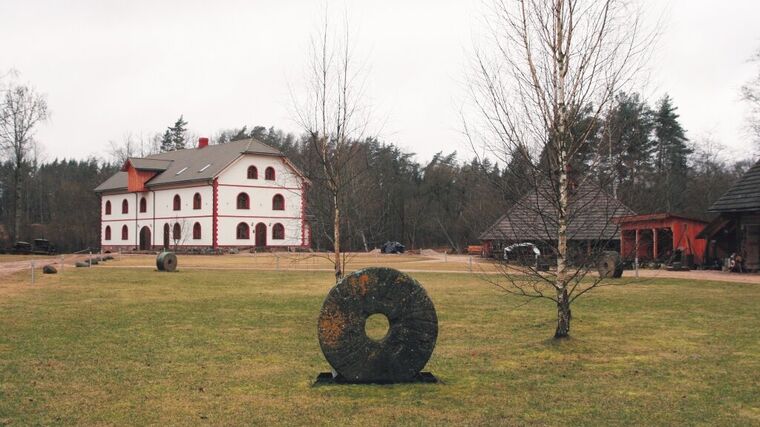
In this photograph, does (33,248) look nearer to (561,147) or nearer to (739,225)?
(739,225)

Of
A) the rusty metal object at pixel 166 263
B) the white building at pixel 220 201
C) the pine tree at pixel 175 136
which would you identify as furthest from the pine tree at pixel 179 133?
the rusty metal object at pixel 166 263

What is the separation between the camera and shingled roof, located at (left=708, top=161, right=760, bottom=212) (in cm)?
2914

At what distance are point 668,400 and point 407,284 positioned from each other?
3.30 meters

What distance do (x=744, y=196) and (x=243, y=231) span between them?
128ft

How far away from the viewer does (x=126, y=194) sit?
67.2 metres

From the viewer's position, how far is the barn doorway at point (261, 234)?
59.0 metres

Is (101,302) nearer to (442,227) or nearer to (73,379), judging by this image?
→ (73,379)

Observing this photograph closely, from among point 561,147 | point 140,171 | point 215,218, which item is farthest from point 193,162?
point 561,147

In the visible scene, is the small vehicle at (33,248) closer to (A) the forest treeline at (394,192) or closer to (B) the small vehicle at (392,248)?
(A) the forest treeline at (394,192)

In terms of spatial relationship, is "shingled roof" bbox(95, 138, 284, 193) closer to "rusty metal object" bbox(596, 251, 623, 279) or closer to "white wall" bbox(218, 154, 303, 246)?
"white wall" bbox(218, 154, 303, 246)

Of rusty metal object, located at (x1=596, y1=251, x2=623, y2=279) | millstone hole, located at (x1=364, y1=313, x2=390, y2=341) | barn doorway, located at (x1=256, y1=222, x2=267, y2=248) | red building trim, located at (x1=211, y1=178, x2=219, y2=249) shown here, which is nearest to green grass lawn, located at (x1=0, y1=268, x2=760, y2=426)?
millstone hole, located at (x1=364, y1=313, x2=390, y2=341)

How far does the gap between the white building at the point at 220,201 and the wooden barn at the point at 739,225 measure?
3153 centimetres

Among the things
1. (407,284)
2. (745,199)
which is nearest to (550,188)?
(407,284)

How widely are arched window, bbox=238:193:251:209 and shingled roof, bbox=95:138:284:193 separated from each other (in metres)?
2.95
